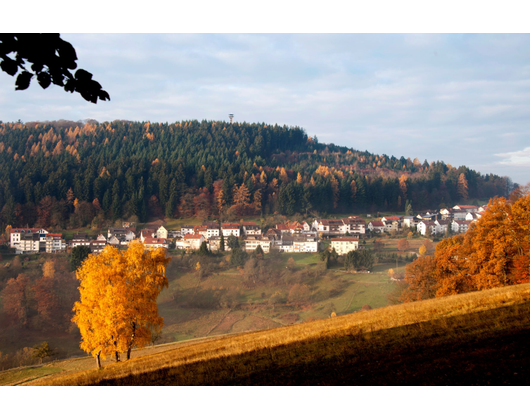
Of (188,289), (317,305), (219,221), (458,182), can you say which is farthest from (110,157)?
(458,182)

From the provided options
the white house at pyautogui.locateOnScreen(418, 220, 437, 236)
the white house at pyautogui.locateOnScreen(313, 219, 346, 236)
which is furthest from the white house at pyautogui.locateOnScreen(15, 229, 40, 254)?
the white house at pyautogui.locateOnScreen(418, 220, 437, 236)

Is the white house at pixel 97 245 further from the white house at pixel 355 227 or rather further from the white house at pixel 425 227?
the white house at pixel 425 227

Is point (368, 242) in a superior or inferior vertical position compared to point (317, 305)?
superior

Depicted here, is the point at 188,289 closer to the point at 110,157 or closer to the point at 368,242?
the point at 368,242

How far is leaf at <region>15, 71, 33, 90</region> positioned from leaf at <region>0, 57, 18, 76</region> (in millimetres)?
168

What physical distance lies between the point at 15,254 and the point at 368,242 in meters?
70.4

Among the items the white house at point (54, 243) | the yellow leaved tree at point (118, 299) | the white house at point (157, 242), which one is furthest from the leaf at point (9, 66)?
the white house at point (54, 243)

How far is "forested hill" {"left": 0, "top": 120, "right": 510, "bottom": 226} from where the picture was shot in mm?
95062

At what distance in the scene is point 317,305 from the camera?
167 feet

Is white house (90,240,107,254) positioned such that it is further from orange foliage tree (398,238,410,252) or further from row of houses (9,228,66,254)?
orange foliage tree (398,238,410,252)

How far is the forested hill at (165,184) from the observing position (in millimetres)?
95062

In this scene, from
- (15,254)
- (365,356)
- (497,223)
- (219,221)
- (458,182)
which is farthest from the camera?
(458,182)

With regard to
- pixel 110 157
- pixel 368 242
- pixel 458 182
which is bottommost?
pixel 368 242

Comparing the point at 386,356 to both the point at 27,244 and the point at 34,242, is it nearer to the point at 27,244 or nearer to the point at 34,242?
the point at 34,242
